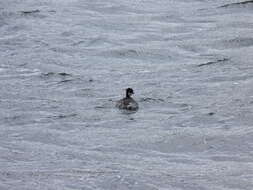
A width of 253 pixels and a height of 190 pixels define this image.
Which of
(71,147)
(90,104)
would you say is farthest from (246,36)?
(71,147)

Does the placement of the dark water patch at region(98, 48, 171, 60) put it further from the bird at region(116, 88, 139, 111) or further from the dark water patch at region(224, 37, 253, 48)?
the bird at region(116, 88, 139, 111)

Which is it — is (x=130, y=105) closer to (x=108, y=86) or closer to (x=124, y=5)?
(x=108, y=86)

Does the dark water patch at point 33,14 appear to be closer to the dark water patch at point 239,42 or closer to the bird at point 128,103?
the dark water patch at point 239,42

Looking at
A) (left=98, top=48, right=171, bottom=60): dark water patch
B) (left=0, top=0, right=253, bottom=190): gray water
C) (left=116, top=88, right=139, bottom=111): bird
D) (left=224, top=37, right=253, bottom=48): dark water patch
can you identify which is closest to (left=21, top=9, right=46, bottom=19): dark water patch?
(left=0, top=0, right=253, bottom=190): gray water

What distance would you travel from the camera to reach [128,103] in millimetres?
16672

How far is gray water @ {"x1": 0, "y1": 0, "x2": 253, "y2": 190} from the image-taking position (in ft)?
43.5

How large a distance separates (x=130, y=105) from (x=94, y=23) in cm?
912

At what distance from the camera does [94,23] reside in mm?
25500

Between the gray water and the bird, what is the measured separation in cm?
15

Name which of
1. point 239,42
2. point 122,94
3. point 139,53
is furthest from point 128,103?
point 239,42

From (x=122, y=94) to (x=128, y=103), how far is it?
1.34 m

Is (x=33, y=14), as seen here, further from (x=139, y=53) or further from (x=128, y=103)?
(x=128, y=103)

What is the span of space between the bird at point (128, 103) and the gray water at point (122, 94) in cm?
15

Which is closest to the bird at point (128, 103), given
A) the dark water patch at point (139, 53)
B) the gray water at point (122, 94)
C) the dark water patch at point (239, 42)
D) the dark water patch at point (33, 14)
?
the gray water at point (122, 94)
